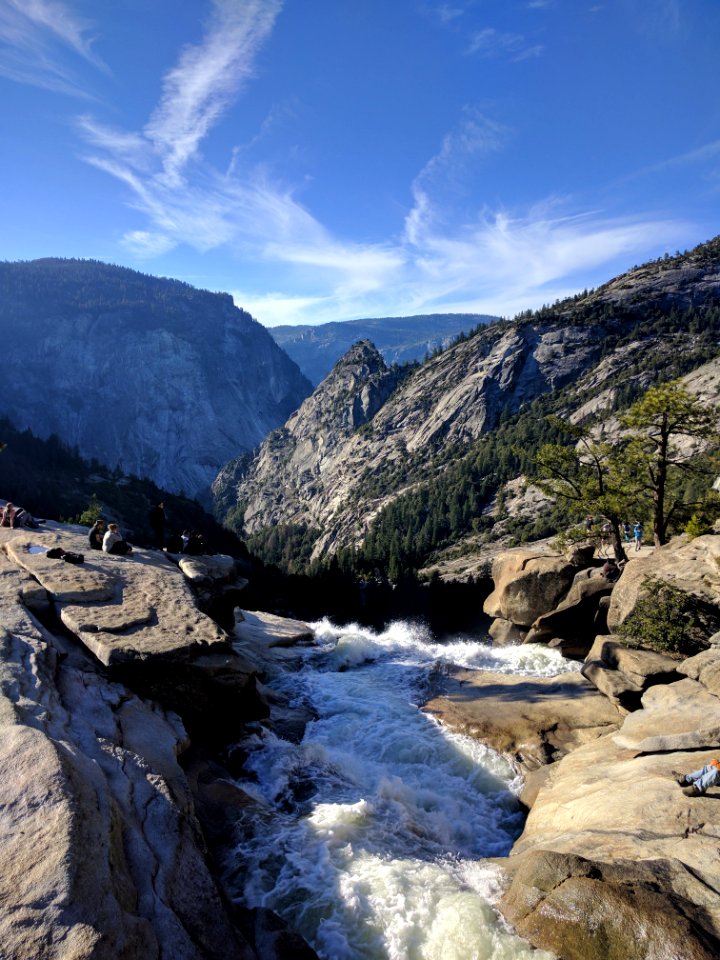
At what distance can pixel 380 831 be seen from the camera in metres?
15.2

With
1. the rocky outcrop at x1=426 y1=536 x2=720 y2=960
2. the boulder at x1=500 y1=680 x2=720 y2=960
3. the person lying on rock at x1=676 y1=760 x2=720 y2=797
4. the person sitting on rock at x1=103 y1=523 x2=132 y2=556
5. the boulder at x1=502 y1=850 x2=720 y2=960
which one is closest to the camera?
the boulder at x1=502 y1=850 x2=720 y2=960

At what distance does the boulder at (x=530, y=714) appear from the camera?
21.5 metres

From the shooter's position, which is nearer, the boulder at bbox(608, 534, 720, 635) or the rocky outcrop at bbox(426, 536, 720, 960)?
the rocky outcrop at bbox(426, 536, 720, 960)

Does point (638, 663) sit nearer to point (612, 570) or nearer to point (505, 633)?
point (612, 570)

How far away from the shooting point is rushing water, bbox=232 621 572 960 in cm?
1148

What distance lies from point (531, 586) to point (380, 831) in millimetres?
26645

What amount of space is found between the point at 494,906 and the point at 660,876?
3.74 metres

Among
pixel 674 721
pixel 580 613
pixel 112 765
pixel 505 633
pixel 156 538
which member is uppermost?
pixel 156 538

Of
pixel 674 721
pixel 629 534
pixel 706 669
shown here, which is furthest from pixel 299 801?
pixel 629 534

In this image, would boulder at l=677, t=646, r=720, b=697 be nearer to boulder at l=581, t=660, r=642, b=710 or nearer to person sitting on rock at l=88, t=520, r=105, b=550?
boulder at l=581, t=660, r=642, b=710

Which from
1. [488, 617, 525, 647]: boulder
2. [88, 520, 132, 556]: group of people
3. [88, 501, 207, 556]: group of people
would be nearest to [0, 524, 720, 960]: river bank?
[88, 520, 132, 556]: group of people

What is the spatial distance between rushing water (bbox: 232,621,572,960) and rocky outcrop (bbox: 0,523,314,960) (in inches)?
61.4

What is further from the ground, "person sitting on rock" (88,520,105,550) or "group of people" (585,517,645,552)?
"person sitting on rock" (88,520,105,550)

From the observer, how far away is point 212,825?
1430cm
